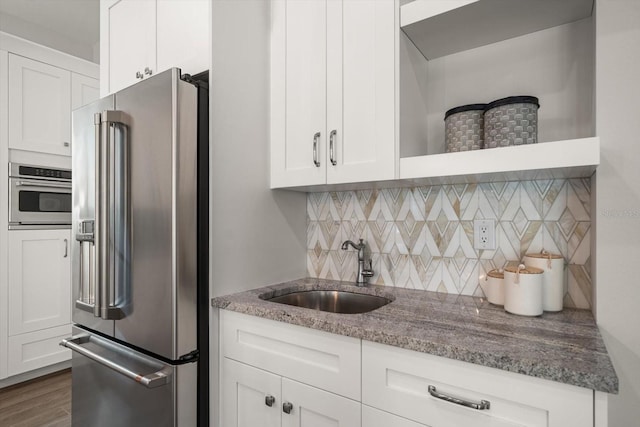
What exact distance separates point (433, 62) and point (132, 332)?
1818mm

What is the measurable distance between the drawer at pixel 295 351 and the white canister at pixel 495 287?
0.61 meters

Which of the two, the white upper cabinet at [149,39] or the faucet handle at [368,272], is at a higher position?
the white upper cabinet at [149,39]

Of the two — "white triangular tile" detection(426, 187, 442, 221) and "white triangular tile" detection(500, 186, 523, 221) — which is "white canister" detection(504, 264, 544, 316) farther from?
"white triangular tile" detection(426, 187, 442, 221)

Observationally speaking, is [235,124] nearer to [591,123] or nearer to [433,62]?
[433,62]

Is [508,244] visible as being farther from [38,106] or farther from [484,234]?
[38,106]

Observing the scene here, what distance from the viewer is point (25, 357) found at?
105 inches

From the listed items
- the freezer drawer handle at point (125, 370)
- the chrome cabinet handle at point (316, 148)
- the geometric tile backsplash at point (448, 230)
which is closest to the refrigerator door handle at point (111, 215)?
the freezer drawer handle at point (125, 370)

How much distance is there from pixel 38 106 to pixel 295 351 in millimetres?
2950

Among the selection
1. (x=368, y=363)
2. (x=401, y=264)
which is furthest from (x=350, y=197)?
(x=368, y=363)

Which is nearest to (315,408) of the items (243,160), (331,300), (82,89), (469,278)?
(331,300)

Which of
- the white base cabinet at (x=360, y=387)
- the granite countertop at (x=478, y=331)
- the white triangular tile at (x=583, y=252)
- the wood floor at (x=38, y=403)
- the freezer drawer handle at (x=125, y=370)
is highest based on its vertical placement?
the white triangular tile at (x=583, y=252)

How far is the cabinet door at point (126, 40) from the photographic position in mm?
1791

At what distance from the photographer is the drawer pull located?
0.90 metres

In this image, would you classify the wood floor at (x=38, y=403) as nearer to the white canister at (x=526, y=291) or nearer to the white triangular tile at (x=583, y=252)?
the white canister at (x=526, y=291)
